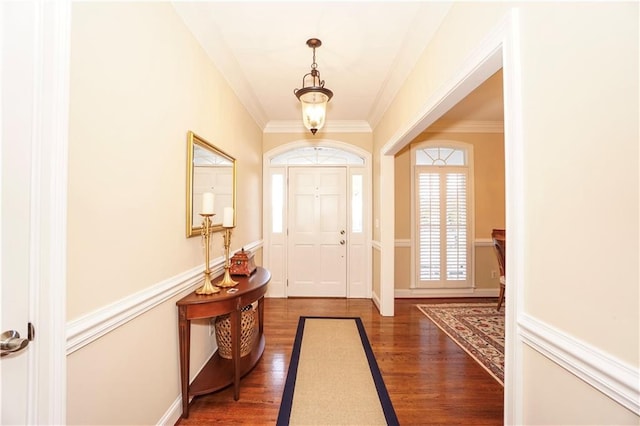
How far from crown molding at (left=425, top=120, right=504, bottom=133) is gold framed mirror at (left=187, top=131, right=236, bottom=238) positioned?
3.31m

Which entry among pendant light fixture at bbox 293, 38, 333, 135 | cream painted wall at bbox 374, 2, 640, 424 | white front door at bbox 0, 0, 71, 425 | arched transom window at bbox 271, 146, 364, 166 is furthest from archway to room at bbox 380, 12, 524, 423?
arched transom window at bbox 271, 146, 364, 166

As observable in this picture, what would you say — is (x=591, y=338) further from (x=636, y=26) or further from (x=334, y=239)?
(x=334, y=239)

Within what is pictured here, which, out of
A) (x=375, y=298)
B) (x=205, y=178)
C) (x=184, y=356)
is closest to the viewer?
(x=184, y=356)

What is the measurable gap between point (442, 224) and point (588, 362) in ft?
12.7

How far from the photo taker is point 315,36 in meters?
2.19

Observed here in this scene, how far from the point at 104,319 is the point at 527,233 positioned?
1.74m

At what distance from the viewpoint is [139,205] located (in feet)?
4.69

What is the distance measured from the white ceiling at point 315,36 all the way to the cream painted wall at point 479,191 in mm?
1507

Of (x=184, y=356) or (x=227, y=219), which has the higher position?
(x=227, y=219)

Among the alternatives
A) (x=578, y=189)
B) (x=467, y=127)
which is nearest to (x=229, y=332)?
(x=578, y=189)

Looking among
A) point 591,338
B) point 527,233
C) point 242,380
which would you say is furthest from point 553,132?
point 242,380

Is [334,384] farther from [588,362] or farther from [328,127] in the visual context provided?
[328,127]

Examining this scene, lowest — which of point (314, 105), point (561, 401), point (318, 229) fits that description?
point (561, 401)

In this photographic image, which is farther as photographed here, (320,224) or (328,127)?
(320,224)
